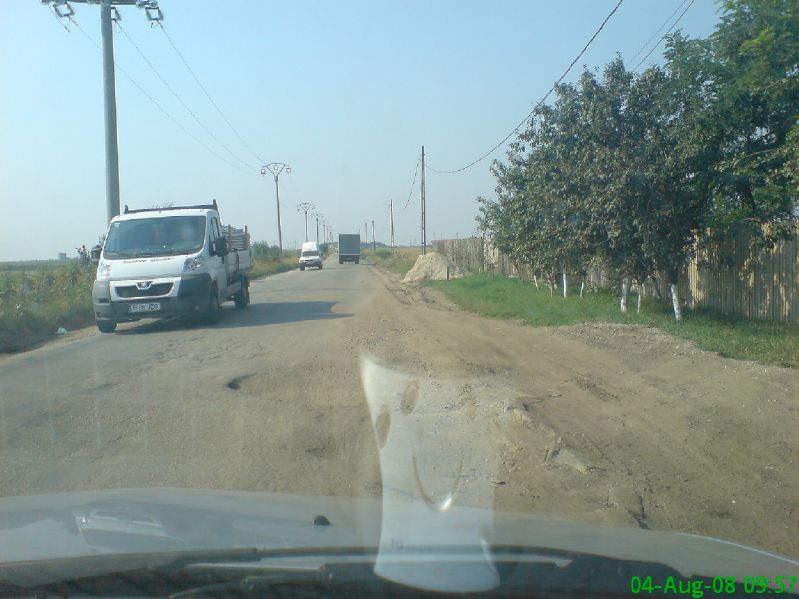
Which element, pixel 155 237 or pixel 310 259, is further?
pixel 310 259

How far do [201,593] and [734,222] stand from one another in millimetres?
12647

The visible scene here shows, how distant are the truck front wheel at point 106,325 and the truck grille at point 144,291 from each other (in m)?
0.71

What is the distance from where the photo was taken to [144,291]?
15.3 meters

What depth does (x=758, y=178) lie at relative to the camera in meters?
13.1

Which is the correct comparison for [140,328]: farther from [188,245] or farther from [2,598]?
[2,598]

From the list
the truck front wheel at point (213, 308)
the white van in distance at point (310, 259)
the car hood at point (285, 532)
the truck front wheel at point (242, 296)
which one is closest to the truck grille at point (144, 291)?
the truck front wheel at point (213, 308)

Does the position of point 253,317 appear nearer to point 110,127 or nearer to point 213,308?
point 213,308

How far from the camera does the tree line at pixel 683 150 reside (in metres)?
12.8

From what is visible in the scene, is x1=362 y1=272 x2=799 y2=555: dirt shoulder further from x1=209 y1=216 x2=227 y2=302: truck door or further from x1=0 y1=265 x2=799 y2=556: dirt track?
x1=209 y1=216 x2=227 y2=302: truck door

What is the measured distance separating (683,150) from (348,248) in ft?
202

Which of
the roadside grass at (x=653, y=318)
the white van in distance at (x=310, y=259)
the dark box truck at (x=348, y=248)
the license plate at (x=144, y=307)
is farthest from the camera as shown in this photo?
the dark box truck at (x=348, y=248)

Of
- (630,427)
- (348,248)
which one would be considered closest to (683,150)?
(630,427)

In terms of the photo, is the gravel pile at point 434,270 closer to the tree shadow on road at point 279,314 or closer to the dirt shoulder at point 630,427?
the tree shadow on road at point 279,314

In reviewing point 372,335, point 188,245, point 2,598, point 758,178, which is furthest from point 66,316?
point 2,598
